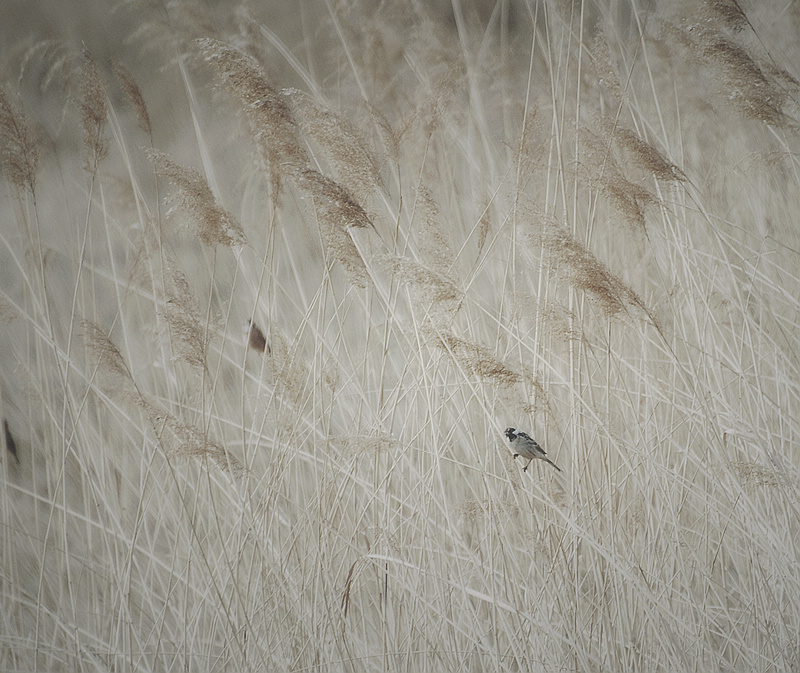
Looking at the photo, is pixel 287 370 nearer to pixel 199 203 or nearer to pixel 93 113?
pixel 199 203

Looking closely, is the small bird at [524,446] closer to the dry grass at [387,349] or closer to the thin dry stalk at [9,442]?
the dry grass at [387,349]

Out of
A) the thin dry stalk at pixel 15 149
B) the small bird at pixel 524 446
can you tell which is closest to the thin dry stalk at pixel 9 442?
the thin dry stalk at pixel 15 149

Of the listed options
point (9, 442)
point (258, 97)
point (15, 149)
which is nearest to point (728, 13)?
point (258, 97)

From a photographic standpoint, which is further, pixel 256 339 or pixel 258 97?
pixel 256 339

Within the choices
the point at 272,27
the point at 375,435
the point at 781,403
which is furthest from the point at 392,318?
the point at 781,403

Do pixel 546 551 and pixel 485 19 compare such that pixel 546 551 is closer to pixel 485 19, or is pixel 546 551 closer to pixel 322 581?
pixel 322 581

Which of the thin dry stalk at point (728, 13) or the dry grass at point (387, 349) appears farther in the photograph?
the thin dry stalk at point (728, 13)

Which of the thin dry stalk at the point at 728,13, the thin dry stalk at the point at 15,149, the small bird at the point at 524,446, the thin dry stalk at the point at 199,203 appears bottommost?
the small bird at the point at 524,446
